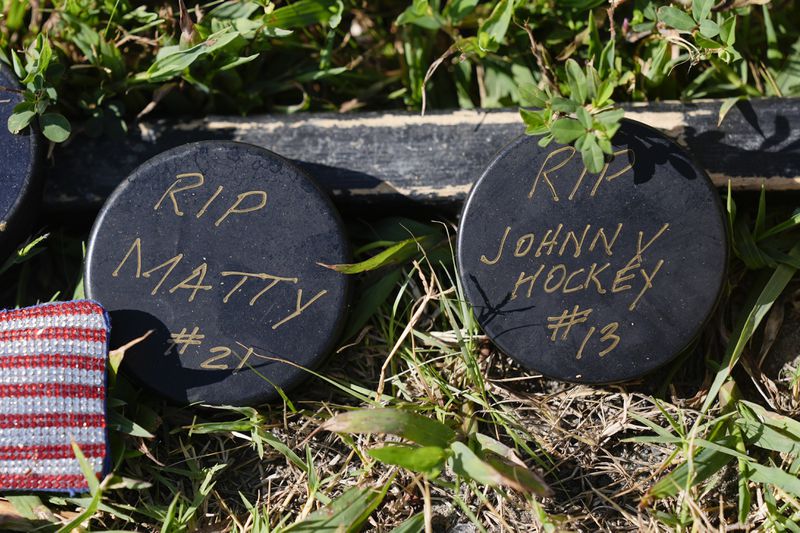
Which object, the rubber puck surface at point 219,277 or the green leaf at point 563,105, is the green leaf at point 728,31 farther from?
the rubber puck surface at point 219,277

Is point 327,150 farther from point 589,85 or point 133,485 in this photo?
point 133,485

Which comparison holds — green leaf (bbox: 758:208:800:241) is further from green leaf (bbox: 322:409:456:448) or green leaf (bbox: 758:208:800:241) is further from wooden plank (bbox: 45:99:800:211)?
green leaf (bbox: 322:409:456:448)

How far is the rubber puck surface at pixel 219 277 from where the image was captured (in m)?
1.34

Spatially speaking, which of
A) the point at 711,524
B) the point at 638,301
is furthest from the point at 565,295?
the point at 711,524

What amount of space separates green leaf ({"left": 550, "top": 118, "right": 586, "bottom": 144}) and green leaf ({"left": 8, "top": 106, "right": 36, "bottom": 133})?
84 centimetres

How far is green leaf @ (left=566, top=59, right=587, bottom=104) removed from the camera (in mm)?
1315

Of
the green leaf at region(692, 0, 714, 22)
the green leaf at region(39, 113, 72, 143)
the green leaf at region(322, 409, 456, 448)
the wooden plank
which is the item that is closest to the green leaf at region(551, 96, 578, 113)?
the wooden plank

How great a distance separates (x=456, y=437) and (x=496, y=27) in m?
0.70

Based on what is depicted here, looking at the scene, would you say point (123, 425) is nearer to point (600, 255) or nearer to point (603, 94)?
point (600, 255)

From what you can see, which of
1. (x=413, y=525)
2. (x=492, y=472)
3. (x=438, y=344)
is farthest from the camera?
(x=438, y=344)

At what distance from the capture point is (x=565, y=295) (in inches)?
52.4

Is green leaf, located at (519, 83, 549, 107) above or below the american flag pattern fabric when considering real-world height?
above

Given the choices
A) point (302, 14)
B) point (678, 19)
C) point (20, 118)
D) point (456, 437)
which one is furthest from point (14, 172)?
point (678, 19)

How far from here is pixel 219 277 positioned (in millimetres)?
1347
